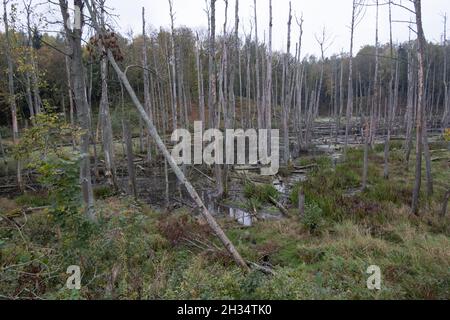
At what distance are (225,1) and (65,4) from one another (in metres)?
7.50

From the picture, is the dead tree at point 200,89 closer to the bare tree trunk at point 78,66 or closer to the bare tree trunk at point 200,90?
the bare tree trunk at point 200,90

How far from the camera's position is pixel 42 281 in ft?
13.4

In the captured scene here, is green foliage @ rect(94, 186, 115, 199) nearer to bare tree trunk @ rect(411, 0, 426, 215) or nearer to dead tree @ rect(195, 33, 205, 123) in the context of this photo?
dead tree @ rect(195, 33, 205, 123)

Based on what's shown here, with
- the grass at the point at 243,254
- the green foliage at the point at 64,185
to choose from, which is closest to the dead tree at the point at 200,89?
the grass at the point at 243,254

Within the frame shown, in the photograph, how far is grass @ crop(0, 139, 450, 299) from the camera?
394 cm

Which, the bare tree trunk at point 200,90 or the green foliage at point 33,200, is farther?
the bare tree trunk at point 200,90

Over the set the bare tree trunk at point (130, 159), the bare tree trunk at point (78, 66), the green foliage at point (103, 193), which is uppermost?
the bare tree trunk at point (78, 66)

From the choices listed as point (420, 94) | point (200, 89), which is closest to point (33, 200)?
point (200, 89)

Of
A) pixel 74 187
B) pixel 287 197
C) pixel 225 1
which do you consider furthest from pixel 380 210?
pixel 225 1

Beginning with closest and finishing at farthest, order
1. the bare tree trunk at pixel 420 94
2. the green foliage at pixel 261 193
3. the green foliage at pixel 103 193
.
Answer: the bare tree trunk at pixel 420 94 → the green foliage at pixel 261 193 → the green foliage at pixel 103 193

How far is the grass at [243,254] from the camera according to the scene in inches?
155

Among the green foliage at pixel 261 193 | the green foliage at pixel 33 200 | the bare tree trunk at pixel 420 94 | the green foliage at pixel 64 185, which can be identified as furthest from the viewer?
the green foliage at pixel 261 193

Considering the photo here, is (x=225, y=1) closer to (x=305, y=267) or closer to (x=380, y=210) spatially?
(x=380, y=210)

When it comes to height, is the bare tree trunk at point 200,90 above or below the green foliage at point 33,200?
above
